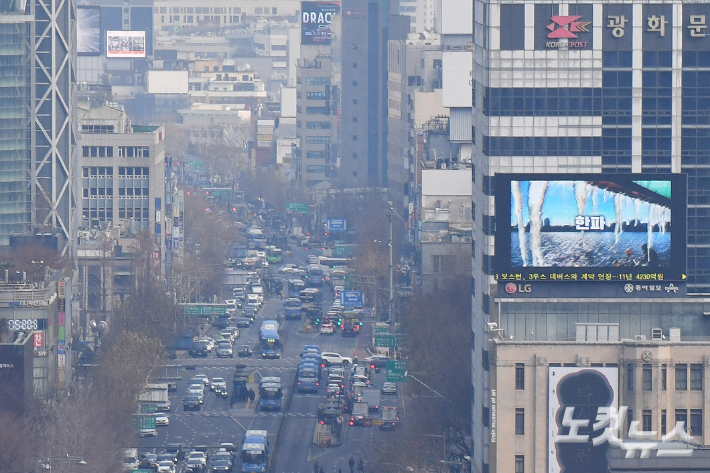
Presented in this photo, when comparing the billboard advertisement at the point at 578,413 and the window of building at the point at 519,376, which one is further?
the window of building at the point at 519,376

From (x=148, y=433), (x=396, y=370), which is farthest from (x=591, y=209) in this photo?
(x=148, y=433)

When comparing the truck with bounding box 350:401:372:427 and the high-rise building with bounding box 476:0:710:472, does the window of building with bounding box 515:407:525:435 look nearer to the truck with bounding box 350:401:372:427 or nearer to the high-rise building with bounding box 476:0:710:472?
the high-rise building with bounding box 476:0:710:472

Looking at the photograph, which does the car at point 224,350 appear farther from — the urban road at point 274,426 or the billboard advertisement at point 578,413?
the billboard advertisement at point 578,413

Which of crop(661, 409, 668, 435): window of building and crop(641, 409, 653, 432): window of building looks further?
crop(661, 409, 668, 435): window of building

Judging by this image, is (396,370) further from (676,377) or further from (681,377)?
(681,377)

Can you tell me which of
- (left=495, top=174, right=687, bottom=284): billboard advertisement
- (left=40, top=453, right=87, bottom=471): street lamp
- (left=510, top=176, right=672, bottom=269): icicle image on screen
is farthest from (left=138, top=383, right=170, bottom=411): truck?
(left=510, top=176, right=672, bottom=269): icicle image on screen

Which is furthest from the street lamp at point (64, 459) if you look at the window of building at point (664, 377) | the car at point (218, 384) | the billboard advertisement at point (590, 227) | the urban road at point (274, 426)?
the car at point (218, 384)
